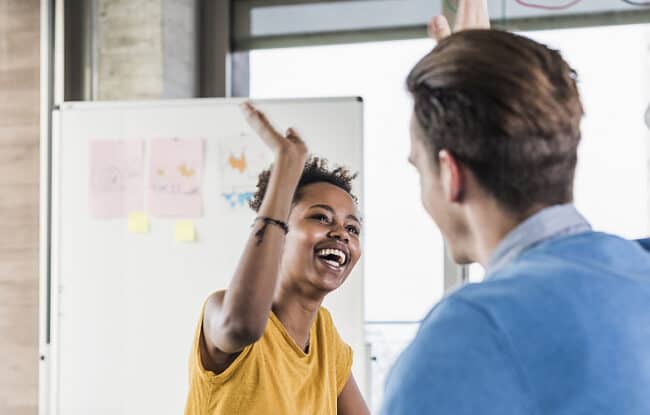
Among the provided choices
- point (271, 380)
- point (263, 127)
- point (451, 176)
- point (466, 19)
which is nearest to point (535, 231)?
point (451, 176)

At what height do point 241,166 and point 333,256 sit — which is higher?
point 241,166

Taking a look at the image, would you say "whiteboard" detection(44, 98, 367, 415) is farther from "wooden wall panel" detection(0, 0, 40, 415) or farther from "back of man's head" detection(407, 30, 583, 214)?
"back of man's head" detection(407, 30, 583, 214)

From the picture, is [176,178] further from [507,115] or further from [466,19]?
[507,115]

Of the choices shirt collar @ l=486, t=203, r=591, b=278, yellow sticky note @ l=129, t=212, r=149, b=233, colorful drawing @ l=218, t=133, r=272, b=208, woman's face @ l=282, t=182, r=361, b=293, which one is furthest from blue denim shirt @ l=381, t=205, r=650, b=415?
yellow sticky note @ l=129, t=212, r=149, b=233

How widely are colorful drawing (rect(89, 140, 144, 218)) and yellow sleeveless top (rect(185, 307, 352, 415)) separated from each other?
1732mm

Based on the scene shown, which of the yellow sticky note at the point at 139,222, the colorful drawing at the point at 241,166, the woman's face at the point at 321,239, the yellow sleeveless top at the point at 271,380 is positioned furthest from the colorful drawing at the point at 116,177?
the yellow sleeveless top at the point at 271,380

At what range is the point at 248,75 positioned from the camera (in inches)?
148

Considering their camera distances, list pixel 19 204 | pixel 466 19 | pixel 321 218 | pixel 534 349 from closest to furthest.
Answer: pixel 534 349 < pixel 466 19 < pixel 321 218 < pixel 19 204

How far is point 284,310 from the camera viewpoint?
157cm

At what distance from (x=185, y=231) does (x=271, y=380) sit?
1.77m

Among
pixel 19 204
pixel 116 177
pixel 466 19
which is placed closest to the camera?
pixel 466 19

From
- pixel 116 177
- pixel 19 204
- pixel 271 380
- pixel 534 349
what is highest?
pixel 116 177

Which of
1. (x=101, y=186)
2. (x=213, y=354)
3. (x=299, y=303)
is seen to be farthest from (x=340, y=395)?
(x=101, y=186)

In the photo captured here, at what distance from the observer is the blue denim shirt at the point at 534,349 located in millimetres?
646
